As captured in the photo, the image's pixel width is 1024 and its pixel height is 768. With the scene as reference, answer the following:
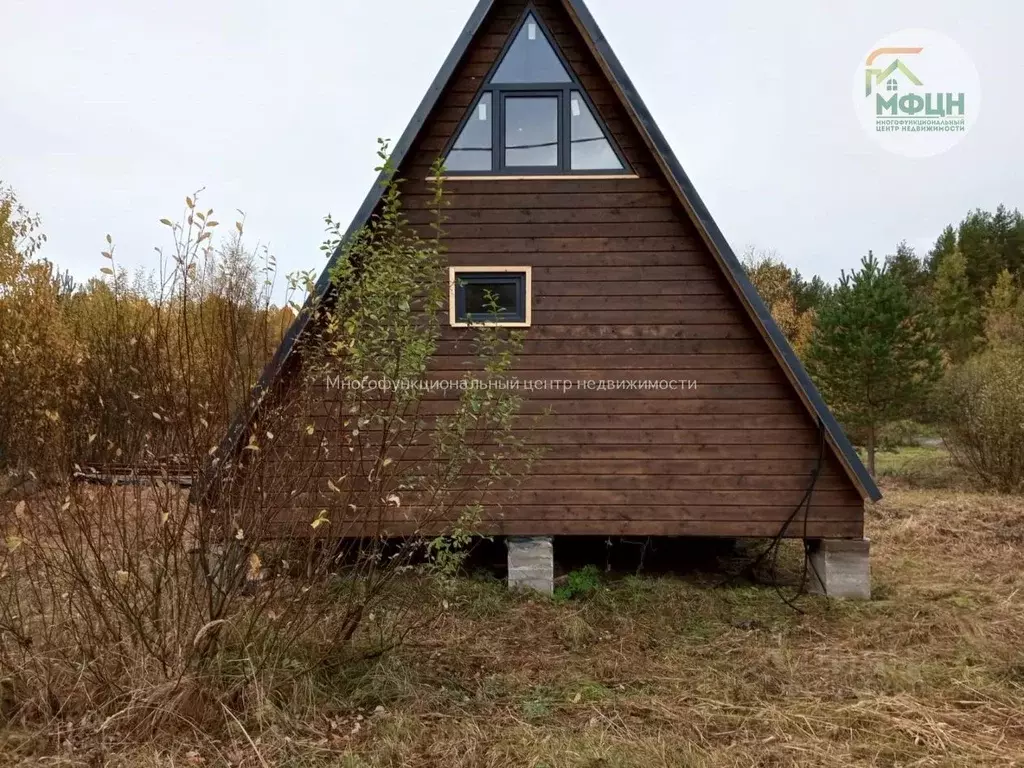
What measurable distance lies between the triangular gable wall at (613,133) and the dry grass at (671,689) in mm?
1655

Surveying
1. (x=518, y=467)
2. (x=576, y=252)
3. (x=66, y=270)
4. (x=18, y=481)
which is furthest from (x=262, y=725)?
(x=66, y=270)

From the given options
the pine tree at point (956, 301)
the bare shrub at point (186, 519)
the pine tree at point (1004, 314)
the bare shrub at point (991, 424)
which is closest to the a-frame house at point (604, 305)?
the bare shrub at point (186, 519)

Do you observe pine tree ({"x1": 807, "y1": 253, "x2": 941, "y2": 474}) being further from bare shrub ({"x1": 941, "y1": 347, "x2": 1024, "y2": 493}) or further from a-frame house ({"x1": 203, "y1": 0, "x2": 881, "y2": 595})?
a-frame house ({"x1": 203, "y1": 0, "x2": 881, "y2": 595})

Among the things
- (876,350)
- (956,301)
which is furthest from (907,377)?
(956,301)

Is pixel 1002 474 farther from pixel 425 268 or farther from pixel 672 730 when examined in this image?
pixel 425 268

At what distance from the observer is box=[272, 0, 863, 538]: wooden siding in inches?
298

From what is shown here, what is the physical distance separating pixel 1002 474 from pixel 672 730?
16.0 m

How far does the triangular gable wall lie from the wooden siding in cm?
3

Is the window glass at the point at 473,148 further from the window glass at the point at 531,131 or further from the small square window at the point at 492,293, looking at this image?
the small square window at the point at 492,293

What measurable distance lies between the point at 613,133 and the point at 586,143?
0.33 meters

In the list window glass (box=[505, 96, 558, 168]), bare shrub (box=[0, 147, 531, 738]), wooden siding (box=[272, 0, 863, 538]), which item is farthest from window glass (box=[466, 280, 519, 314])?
bare shrub (box=[0, 147, 531, 738])

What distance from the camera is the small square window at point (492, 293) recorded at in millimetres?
7660

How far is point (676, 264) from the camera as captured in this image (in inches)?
302

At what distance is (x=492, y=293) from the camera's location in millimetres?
7691
